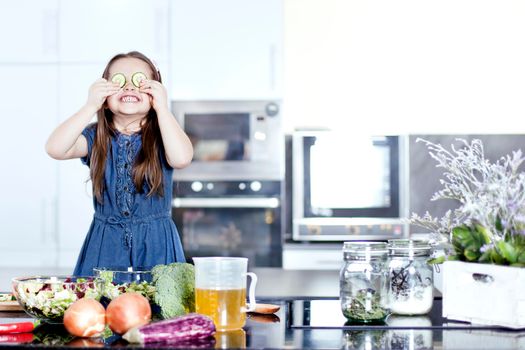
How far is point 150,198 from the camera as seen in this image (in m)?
2.03

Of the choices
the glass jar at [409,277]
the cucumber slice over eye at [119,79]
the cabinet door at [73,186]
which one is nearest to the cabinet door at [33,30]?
the cabinet door at [73,186]

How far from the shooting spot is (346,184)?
11.8 ft

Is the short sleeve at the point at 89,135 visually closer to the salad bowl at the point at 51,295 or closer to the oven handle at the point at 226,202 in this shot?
the salad bowl at the point at 51,295

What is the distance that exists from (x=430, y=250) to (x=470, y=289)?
0.41ft

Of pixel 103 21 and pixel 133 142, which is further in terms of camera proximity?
pixel 103 21

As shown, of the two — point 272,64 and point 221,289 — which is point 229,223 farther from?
point 221,289

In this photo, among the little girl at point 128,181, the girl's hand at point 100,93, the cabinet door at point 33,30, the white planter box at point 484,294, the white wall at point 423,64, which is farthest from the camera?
the white wall at point 423,64

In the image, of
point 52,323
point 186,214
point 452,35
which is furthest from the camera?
point 452,35

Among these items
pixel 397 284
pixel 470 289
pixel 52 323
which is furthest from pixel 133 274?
pixel 470 289

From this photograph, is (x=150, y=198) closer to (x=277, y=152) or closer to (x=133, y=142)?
(x=133, y=142)

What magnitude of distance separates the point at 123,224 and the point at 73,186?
1676 millimetres

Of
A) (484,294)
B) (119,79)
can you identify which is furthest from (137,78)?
(484,294)

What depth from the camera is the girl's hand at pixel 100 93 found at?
1.78 m

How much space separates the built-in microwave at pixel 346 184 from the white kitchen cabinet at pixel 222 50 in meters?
0.35
